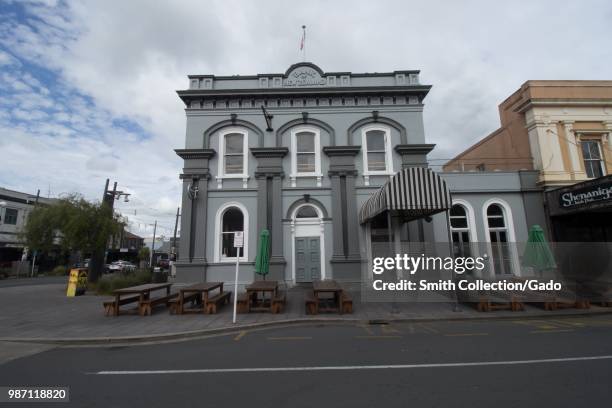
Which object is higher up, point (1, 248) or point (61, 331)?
point (1, 248)

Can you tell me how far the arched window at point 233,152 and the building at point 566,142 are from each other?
555 inches

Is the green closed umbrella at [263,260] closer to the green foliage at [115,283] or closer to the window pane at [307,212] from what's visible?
the window pane at [307,212]

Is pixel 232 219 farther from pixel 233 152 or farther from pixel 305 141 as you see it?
pixel 305 141

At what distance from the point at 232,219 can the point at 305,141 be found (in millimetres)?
5242

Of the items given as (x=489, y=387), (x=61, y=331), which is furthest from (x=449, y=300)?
(x=61, y=331)

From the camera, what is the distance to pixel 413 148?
1419 cm

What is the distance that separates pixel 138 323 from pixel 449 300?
10.5m

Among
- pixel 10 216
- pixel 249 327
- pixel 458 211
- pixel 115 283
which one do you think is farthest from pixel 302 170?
pixel 10 216

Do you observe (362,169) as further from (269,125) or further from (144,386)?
(144,386)

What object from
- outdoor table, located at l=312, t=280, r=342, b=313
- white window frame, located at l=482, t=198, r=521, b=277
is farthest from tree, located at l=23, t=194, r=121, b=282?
white window frame, located at l=482, t=198, r=521, b=277

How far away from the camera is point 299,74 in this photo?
49.5 ft

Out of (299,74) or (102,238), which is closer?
(299,74)

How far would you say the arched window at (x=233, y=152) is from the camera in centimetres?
1438

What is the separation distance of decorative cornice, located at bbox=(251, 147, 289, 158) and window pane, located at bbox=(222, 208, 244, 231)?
2.85 meters
